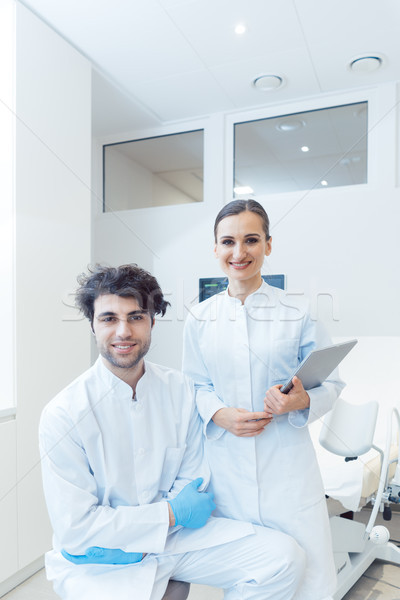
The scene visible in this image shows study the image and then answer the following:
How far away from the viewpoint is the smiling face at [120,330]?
1.17 metres

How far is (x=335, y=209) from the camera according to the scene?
288cm

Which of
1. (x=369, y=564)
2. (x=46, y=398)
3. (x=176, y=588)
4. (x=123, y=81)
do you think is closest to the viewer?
(x=176, y=588)

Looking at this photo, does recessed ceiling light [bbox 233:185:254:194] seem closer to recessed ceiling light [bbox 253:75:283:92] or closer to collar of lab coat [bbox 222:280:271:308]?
recessed ceiling light [bbox 253:75:283:92]

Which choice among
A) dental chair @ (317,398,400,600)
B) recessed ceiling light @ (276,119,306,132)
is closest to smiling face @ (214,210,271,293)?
dental chair @ (317,398,400,600)

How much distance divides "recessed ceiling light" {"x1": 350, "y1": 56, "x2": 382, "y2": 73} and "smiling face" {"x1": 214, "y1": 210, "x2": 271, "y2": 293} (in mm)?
1825

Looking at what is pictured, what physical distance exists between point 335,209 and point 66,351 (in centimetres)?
177

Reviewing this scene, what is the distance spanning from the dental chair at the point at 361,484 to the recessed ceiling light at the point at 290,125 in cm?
186

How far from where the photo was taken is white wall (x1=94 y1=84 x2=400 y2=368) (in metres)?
2.76

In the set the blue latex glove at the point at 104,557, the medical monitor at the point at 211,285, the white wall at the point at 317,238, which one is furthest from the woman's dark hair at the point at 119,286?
the medical monitor at the point at 211,285

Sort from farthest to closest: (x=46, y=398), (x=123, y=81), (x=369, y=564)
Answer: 1. (x=123, y=81)
2. (x=46, y=398)
3. (x=369, y=564)

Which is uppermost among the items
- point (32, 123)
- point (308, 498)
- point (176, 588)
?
point (32, 123)

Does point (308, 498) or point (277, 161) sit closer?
point (308, 498)

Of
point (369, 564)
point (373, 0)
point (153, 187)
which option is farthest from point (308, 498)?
point (153, 187)

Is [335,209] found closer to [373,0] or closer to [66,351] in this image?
[373,0]
